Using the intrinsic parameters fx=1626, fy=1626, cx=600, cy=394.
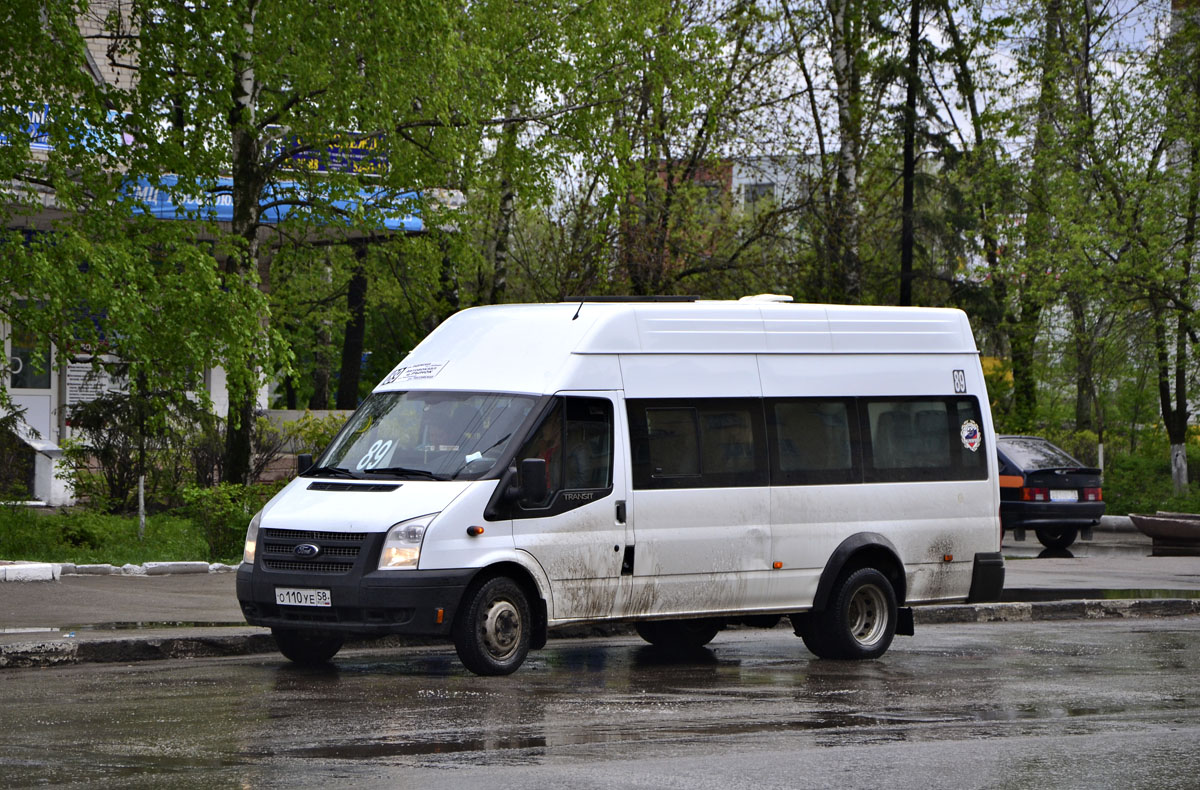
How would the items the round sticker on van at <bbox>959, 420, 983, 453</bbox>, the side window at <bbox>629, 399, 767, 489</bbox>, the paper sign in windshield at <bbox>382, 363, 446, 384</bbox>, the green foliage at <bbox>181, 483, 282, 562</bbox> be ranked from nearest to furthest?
the side window at <bbox>629, 399, 767, 489</bbox>, the paper sign in windshield at <bbox>382, 363, 446, 384</bbox>, the round sticker on van at <bbox>959, 420, 983, 453</bbox>, the green foliage at <bbox>181, 483, 282, 562</bbox>

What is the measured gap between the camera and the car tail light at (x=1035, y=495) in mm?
24531

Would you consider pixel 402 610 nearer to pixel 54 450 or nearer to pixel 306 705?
→ pixel 306 705

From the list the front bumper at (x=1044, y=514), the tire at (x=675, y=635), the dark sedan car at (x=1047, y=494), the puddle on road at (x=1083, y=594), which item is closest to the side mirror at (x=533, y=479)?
the tire at (x=675, y=635)

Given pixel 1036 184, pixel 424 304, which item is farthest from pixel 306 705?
pixel 1036 184

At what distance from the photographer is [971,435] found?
13172mm

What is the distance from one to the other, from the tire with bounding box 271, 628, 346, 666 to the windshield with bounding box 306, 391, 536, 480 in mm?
1113

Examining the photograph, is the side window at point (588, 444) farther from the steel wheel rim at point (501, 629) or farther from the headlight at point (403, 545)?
the headlight at point (403, 545)

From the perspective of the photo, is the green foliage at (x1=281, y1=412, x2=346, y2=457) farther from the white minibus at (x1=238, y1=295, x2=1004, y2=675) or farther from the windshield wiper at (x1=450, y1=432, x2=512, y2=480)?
the windshield wiper at (x1=450, y1=432, x2=512, y2=480)

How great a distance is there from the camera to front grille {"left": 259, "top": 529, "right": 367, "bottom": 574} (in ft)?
33.8

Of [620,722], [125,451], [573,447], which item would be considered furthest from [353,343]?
[620,722]

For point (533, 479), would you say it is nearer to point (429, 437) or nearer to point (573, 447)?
point (573, 447)

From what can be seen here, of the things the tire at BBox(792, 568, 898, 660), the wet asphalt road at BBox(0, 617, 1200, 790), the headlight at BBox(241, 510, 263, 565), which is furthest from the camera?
the tire at BBox(792, 568, 898, 660)

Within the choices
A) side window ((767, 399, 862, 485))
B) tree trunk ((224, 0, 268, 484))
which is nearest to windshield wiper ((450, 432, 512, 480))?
side window ((767, 399, 862, 485))

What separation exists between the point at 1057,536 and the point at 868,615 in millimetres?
13845
